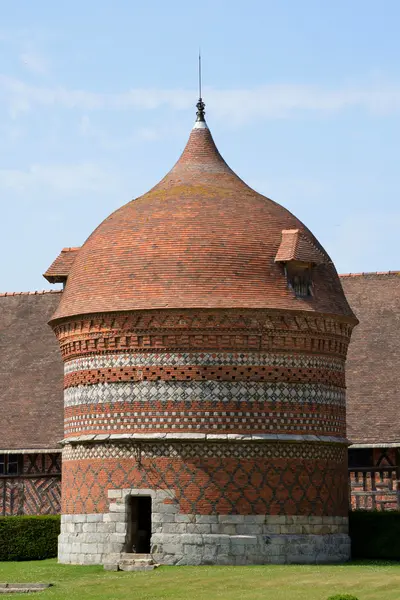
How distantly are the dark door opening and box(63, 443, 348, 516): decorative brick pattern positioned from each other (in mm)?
667

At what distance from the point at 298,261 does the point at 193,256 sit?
248cm

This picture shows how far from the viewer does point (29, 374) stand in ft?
142

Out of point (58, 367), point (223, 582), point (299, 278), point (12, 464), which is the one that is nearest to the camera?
point (223, 582)

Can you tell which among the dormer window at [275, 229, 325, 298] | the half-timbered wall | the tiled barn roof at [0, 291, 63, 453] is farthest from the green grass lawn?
the tiled barn roof at [0, 291, 63, 453]

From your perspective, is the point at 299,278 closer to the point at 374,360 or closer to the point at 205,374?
the point at 205,374

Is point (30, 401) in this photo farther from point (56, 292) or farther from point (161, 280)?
point (161, 280)

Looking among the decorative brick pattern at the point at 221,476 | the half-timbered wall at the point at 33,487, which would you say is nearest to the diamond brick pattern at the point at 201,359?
the decorative brick pattern at the point at 221,476

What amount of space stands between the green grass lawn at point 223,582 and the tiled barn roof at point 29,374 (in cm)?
1001

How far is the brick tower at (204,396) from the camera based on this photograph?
3066 centimetres

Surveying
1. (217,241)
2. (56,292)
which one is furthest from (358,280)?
(217,241)

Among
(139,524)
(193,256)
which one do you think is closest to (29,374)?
(139,524)

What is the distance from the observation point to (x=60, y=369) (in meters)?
43.2

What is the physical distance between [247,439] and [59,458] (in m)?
11.2

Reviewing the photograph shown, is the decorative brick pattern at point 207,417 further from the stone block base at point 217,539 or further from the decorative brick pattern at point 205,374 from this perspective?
the stone block base at point 217,539
